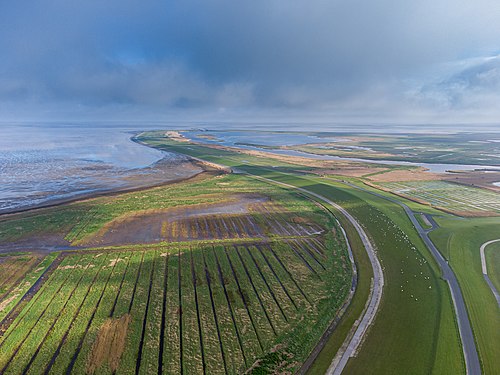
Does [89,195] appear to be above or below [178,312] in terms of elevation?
above

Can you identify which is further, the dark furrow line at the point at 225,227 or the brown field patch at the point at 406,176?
the brown field patch at the point at 406,176

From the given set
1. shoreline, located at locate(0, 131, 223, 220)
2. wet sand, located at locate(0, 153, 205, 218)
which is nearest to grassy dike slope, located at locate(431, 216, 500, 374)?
shoreline, located at locate(0, 131, 223, 220)

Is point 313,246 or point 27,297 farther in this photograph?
point 313,246

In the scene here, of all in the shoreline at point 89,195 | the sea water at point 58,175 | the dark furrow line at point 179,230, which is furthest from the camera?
the sea water at point 58,175

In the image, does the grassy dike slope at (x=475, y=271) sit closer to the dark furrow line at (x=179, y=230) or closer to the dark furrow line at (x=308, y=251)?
the dark furrow line at (x=308, y=251)

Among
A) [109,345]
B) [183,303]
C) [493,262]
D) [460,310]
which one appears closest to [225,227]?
[183,303]

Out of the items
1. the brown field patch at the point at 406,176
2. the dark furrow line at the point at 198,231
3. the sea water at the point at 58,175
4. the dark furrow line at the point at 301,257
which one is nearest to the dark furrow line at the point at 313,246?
the dark furrow line at the point at 301,257

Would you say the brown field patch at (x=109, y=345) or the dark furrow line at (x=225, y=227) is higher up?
the dark furrow line at (x=225, y=227)

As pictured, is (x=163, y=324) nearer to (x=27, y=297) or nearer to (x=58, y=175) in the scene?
(x=27, y=297)
